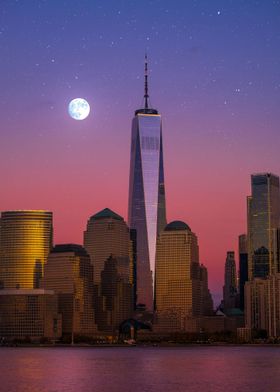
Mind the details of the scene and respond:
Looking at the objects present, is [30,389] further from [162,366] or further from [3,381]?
[162,366]

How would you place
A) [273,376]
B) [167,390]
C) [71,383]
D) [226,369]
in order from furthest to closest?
[226,369] < [273,376] < [71,383] < [167,390]

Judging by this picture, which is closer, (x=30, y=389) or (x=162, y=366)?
(x=30, y=389)

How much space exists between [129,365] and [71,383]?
2184 inches

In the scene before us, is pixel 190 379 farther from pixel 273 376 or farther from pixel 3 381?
pixel 3 381

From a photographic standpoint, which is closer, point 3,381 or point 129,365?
point 3,381

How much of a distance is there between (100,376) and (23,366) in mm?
38047

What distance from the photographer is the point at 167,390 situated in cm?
11650

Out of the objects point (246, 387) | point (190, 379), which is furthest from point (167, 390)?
point (190, 379)

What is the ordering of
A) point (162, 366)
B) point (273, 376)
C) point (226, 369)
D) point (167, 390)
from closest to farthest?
point (167, 390) → point (273, 376) → point (226, 369) → point (162, 366)

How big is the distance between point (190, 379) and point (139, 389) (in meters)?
19.2

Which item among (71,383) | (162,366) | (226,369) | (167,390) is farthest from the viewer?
(162,366)

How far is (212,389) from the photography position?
118 m

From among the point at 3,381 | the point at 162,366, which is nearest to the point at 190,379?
the point at 3,381

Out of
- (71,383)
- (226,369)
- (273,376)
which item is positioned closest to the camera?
(71,383)
